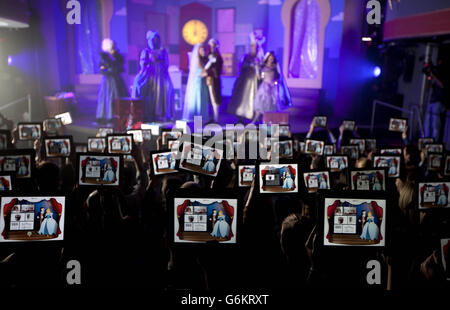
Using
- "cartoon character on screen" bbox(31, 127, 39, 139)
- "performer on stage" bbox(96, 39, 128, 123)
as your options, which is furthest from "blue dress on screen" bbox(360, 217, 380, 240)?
"performer on stage" bbox(96, 39, 128, 123)

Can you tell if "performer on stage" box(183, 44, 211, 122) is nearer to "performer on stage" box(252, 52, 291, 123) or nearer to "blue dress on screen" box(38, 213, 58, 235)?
"performer on stage" box(252, 52, 291, 123)

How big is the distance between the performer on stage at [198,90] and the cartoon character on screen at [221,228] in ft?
32.8

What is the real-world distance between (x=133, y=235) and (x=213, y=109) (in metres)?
8.51

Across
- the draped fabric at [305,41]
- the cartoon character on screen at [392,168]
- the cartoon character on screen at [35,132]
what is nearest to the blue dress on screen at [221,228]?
the cartoon character on screen at [392,168]

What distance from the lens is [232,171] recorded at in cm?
489

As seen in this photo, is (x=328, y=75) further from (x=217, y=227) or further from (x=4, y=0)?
(x=217, y=227)

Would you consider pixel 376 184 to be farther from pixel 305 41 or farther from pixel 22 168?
pixel 305 41

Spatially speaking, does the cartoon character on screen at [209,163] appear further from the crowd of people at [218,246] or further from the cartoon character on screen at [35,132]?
the cartoon character on screen at [35,132]

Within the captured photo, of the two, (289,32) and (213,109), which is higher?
(289,32)

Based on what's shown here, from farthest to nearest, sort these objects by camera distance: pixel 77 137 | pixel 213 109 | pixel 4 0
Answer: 1. pixel 213 109
2. pixel 77 137
3. pixel 4 0

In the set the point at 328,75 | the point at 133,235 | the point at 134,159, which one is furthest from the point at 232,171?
the point at 328,75

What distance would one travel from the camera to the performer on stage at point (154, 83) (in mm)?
12266
